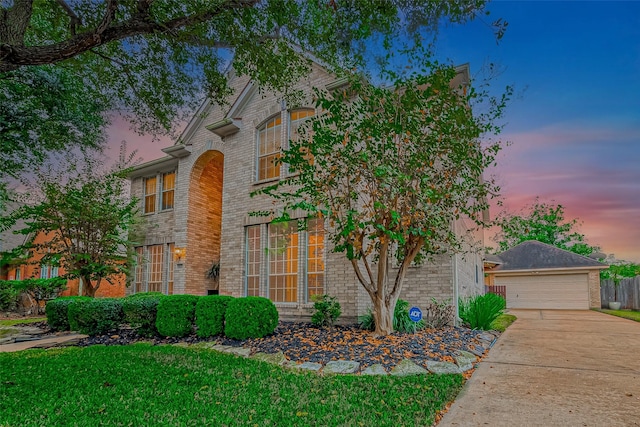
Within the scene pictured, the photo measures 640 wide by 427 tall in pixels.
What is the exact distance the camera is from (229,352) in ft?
21.9

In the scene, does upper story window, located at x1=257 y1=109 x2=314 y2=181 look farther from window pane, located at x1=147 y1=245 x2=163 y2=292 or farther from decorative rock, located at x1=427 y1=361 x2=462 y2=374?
decorative rock, located at x1=427 y1=361 x2=462 y2=374

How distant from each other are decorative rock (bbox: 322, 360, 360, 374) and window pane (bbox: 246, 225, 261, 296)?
219 inches

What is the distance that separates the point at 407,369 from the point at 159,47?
698 cm

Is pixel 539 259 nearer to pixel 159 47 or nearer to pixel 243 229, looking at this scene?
pixel 243 229

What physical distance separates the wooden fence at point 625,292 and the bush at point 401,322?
55.1 ft

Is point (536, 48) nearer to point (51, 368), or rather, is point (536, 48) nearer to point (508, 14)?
point (508, 14)

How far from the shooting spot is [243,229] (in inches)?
445

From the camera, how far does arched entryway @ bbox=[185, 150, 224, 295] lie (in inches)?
518

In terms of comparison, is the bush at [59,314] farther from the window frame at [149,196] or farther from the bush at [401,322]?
the bush at [401,322]

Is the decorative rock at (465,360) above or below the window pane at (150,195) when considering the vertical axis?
below

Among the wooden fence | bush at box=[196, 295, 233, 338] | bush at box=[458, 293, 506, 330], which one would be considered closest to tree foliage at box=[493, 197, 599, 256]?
the wooden fence

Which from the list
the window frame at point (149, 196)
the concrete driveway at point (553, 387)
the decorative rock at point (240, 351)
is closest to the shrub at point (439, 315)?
the concrete driveway at point (553, 387)

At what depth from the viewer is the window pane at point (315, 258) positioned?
31.8 feet

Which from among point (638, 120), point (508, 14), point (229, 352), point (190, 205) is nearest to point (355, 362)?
point (229, 352)
